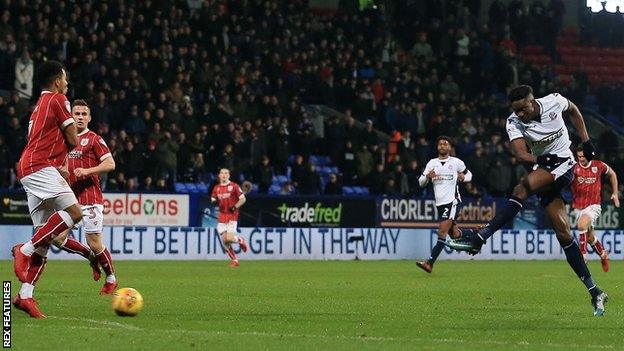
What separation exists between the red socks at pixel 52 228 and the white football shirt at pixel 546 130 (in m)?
4.60

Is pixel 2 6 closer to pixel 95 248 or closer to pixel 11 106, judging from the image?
pixel 11 106

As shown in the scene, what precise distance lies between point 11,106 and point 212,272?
22.6 ft

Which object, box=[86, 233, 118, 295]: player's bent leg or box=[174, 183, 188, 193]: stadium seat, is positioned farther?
box=[174, 183, 188, 193]: stadium seat

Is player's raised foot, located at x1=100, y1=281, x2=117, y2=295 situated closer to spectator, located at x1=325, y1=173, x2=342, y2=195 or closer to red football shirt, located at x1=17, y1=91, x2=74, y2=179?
red football shirt, located at x1=17, y1=91, x2=74, y2=179

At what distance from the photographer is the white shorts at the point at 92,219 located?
1598 cm

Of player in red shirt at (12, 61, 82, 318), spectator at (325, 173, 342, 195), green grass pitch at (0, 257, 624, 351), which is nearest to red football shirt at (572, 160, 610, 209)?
green grass pitch at (0, 257, 624, 351)

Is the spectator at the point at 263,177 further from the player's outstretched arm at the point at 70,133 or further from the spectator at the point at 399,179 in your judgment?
the player's outstretched arm at the point at 70,133

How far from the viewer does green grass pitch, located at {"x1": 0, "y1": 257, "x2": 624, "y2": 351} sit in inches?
405

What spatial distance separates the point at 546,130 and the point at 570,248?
1246 mm

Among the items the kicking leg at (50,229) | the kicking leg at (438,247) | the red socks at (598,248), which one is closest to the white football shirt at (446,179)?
the kicking leg at (438,247)

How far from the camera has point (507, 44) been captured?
146 ft

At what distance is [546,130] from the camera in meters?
13.3

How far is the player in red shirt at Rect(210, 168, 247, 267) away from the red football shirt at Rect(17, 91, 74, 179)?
15.0m

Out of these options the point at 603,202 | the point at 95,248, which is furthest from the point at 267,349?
the point at 603,202
